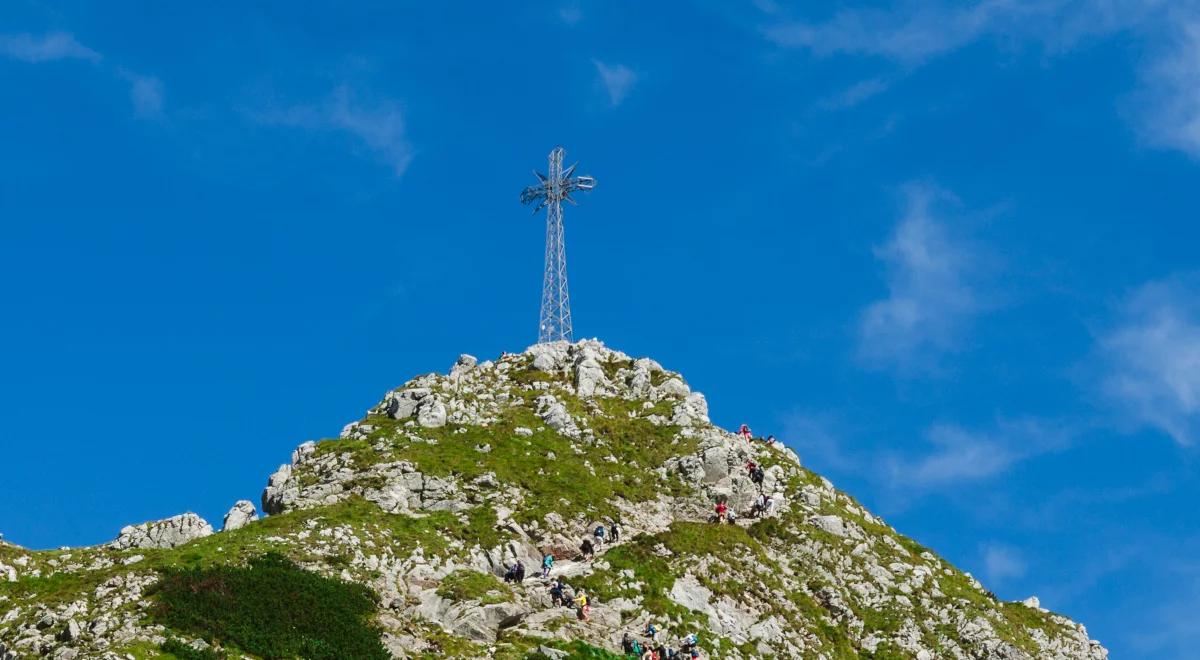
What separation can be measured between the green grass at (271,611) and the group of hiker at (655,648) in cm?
1351

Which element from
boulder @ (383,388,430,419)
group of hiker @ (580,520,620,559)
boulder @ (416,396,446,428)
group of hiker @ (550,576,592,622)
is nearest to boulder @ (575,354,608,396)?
boulder @ (416,396,446,428)

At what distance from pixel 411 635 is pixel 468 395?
36.1 m

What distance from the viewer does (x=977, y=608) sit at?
8425 centimetres

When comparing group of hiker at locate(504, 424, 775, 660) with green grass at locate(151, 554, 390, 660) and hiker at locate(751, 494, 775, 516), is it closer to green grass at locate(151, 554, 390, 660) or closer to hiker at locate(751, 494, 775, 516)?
hiker at locate(751, 494, 775, 516)

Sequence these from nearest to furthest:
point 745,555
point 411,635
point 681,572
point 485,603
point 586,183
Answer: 1. point 411,635
2. point 485,603
3. point 681,572
4. point 745,555
5. point 586,183

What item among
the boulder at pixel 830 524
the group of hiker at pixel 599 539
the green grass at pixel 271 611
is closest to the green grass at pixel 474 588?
the green grass at pixel 271 611

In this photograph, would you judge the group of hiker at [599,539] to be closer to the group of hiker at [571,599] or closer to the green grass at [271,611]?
the group of hiker at [571,599]

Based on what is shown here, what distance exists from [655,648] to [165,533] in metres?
32.2

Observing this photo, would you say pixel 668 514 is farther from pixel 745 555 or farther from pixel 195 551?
pixel 195 551

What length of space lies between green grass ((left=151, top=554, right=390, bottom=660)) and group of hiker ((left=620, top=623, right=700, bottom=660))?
1351cm

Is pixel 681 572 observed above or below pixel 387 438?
below

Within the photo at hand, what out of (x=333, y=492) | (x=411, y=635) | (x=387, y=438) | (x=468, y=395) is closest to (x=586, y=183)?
(x=468, y=395)

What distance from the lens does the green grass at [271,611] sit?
60.2 meters

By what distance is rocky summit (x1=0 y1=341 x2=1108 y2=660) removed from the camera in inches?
2490
